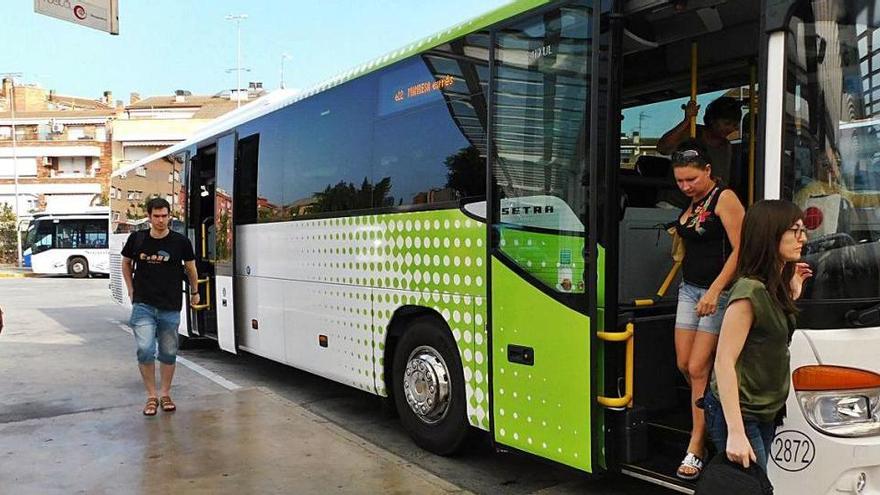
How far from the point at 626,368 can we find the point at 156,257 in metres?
4.46

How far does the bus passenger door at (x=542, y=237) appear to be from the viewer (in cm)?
411

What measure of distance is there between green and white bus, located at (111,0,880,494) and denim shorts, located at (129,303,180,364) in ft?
3.99

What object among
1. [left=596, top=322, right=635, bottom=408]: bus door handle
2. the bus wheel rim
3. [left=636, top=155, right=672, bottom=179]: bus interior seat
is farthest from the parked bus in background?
[left=596, top=322, right=635, bottom=408]: bus door handle

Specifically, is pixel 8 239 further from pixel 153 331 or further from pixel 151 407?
pixel 151 407

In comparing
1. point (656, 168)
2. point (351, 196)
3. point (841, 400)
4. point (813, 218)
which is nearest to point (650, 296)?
point (656, 168)

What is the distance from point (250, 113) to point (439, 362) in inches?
181

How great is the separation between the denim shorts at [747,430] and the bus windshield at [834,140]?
69 centimetres

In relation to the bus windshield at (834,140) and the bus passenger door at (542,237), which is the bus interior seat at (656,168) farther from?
the bus windshield at (834,140)

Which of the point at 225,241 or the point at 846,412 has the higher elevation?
the point at 225,241

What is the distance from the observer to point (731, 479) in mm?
2846

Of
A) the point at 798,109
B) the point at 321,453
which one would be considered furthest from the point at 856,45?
the point at 321,453

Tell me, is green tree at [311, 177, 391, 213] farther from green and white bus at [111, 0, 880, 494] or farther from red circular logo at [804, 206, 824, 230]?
red circular logo at [804, 206, 824, 230]

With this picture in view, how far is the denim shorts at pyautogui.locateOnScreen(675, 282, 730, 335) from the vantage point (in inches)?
149

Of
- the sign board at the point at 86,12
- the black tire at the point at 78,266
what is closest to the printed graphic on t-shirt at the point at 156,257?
the sign board at the point at 86,12
